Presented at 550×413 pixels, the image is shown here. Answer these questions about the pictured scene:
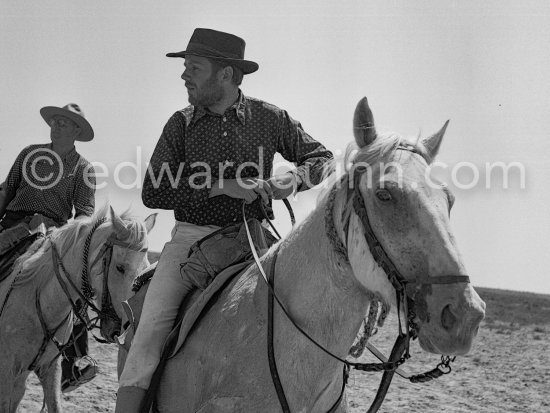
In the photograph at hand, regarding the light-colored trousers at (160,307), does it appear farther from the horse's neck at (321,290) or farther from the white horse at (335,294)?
the horse's neck at (321,290)

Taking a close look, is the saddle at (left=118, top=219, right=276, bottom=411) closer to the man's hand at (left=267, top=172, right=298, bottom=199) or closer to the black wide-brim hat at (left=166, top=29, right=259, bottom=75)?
the man's hand at (left=267, top=172, right=298, bottom=199)

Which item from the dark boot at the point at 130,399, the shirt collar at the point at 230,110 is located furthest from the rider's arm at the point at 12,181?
the dark boot at the point at 130,399

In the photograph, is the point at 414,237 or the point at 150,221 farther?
the point at 150,221

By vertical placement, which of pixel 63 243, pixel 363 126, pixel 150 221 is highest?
pixel 363 126

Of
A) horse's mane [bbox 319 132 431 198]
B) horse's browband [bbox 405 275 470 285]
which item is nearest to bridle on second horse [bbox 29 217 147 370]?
horse's mane [bbox 319 132 431 198]

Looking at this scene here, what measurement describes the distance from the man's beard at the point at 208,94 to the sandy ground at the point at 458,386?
220 inches

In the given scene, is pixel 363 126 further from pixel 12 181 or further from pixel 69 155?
pixel 12 181

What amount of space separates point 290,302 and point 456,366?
36.2 ft

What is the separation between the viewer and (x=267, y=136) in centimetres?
505

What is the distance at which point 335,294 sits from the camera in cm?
396

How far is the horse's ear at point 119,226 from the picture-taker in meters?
7.36

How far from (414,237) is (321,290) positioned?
74cm

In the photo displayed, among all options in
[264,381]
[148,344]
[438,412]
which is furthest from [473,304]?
[438,412]

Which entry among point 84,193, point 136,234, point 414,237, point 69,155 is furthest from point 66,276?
point 414,237
